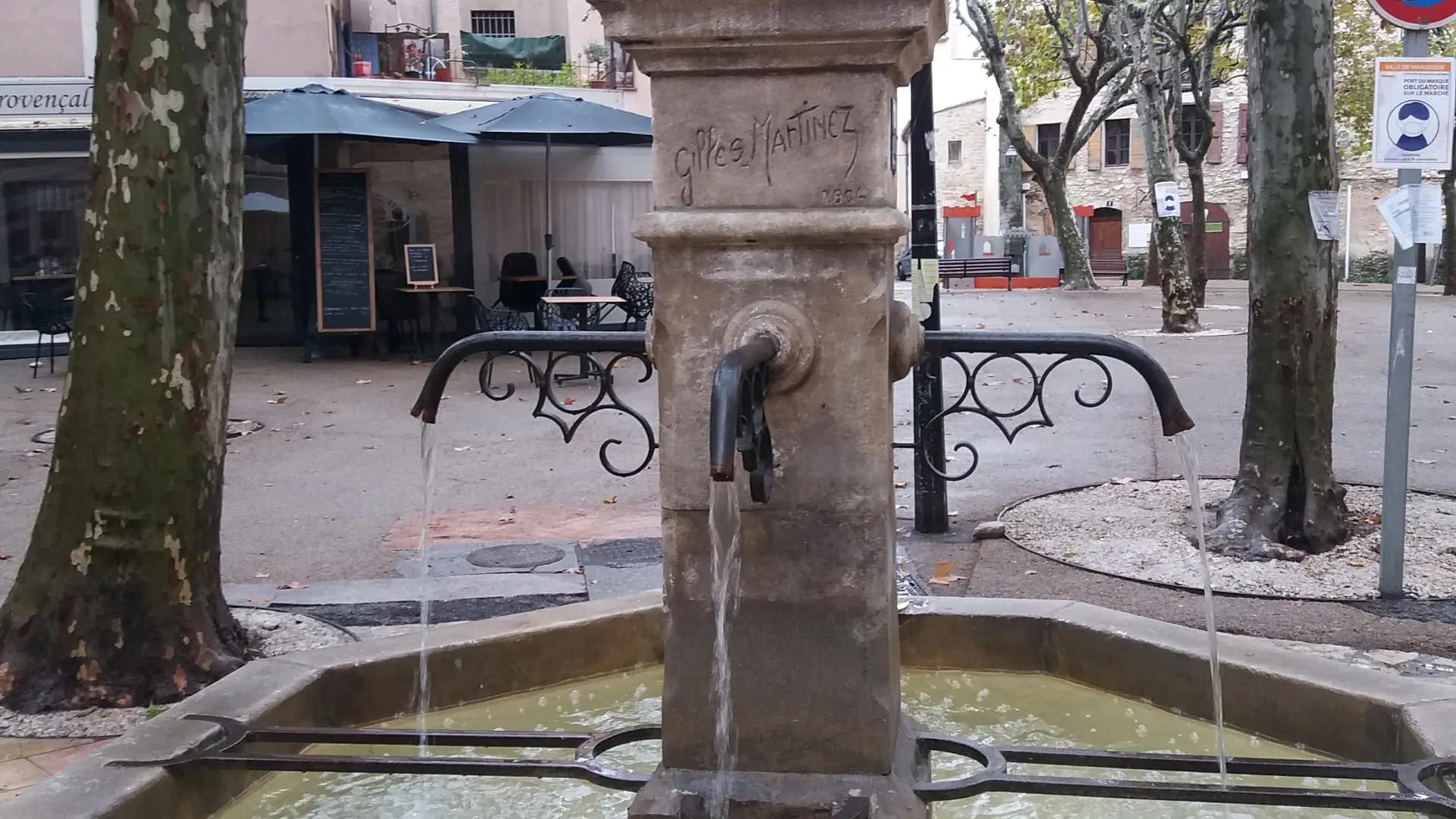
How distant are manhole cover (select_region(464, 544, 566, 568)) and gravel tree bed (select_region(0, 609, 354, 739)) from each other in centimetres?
125

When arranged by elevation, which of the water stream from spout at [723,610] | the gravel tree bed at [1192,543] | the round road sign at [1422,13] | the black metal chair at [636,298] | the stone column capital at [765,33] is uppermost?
the round road sign at [1422,13]

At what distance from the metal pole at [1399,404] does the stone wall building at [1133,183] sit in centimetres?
3409

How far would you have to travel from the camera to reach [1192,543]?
641 cm

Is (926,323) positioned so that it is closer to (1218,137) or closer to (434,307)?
(434,307)

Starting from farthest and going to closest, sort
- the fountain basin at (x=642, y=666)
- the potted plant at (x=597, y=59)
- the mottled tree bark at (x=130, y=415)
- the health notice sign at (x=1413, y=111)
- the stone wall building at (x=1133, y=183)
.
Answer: the stone wall building at (x=1133, y=183), the potted plant at (x=597, y=59), the health notice sign at (x=1413, y=111), the mottled tree bark at (x=130, y=415), the fountain basin at (x=642, y=666)

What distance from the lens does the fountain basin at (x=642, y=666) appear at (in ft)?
9.87

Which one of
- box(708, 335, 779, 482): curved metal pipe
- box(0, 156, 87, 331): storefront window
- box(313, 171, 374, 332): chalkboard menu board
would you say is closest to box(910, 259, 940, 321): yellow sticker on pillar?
box(708, 335, 779, 482): curved metal pipe

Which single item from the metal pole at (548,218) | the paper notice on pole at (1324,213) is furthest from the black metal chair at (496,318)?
the paper notice on pole at (1324,213)

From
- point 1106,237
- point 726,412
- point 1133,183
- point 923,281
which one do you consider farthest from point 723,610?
point 1106,237

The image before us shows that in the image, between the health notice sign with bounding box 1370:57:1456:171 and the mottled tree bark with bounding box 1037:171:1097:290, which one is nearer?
the health notice sign with bounding box 1370:57:1456:171

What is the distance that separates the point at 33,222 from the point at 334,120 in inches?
201

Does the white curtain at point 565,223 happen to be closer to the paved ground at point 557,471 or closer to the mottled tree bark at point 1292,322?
the paved ground at point 557,471

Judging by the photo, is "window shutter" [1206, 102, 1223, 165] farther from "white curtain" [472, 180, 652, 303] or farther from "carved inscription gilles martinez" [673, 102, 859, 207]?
"carved inscription gilles martinez" [673, 102, 859, 207]

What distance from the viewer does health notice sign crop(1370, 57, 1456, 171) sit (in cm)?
554
